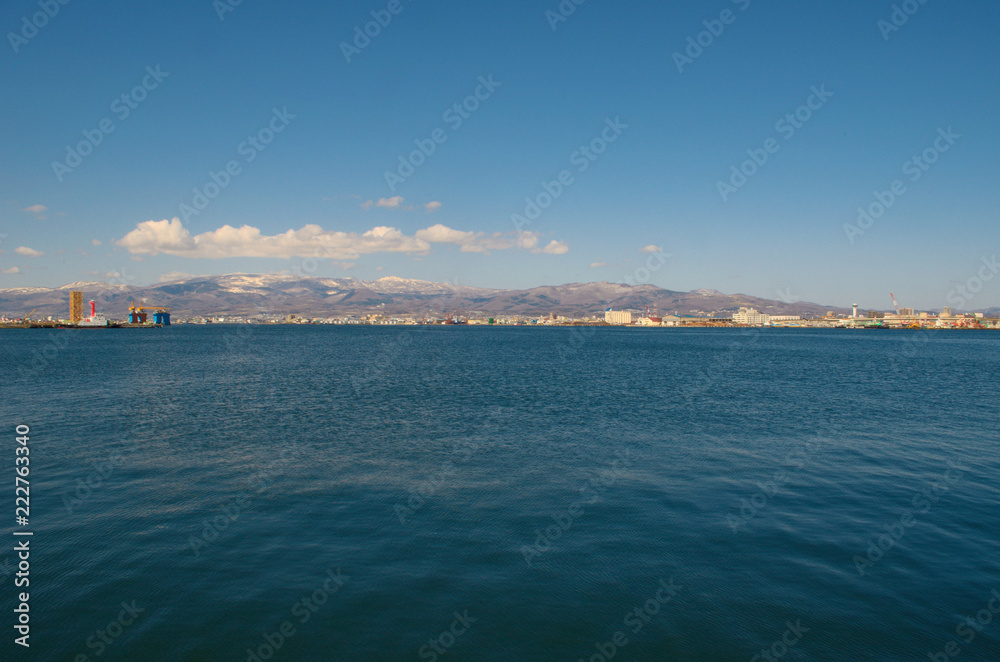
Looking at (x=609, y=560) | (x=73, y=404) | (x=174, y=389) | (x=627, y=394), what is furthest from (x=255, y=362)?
(x=609, y=560)

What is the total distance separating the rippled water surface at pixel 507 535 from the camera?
1148cm

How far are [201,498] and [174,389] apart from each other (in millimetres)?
33944

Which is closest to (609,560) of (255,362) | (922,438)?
(922,438)

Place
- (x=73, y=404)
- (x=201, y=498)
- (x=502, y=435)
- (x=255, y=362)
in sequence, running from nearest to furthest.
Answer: (x=201, y=498), (x=502, y=435), (x=73, y=404), (x=255, y=362)

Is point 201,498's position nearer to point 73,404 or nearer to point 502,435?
point 502,435

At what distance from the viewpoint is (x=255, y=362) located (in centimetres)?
7688

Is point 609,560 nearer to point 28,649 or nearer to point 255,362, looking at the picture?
point 28,649

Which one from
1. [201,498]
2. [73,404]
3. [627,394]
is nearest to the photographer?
[201,498]

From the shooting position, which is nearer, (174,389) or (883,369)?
(174,389)

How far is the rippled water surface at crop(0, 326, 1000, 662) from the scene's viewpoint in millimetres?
11484

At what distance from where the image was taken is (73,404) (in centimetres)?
3812

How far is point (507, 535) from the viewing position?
16.3m

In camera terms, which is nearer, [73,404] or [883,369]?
[73,404]

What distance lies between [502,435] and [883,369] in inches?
2727
